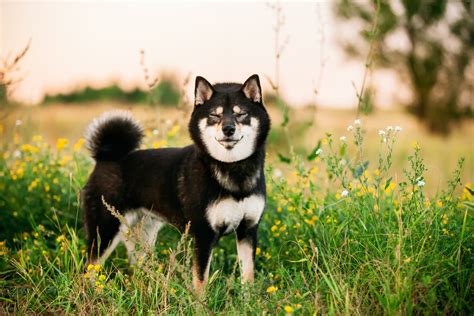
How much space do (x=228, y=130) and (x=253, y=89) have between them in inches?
17.0

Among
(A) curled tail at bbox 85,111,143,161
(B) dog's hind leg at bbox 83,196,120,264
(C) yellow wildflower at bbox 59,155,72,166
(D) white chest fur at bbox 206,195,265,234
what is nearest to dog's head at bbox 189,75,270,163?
(D) white chest fur at bbox 206,195,265,234

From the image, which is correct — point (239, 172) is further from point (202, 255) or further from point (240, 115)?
point (202, 255)

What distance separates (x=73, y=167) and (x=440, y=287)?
454cm

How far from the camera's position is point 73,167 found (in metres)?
6.72

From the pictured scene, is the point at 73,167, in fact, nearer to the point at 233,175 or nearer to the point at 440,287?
the point at 233,175

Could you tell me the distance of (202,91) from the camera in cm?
434

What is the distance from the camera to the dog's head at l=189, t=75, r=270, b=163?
13.6ft

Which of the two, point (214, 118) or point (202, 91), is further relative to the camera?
point (202, 91)

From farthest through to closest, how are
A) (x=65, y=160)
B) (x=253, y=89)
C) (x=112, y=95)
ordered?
(x=112, y=95) < (x=65, y=160) < (x=253, y=89)

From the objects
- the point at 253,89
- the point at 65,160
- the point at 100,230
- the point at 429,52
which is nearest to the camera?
the point at 253,89

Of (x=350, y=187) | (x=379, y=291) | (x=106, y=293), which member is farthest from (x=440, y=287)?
(x=106, y=293)

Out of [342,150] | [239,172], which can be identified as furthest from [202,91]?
[342,150]

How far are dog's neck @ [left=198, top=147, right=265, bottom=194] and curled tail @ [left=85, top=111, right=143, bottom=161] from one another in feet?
3.43

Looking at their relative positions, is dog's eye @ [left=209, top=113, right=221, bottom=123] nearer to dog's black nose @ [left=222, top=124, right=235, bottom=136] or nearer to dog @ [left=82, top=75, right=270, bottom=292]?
dog @ [left=82, top=75, right=270, bottom=292]
